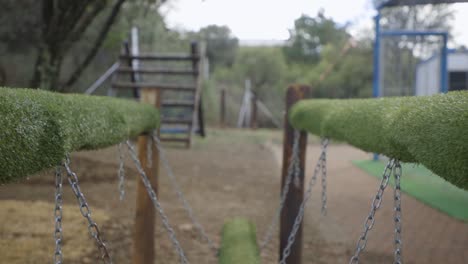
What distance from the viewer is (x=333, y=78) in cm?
1997

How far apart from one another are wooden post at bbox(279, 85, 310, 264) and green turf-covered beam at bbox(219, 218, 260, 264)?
28cm

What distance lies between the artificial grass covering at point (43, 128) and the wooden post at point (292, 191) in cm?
208

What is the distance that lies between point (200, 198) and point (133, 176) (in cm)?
118

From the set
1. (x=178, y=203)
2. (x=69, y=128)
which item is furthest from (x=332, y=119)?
(x=178, y=203)

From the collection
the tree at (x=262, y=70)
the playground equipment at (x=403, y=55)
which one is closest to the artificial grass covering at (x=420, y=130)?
the playground equipment at (x=403, y=55)

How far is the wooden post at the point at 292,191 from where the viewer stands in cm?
405

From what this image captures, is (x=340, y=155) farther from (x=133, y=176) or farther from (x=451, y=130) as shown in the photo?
(x=451, y=130)

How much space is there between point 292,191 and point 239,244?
0.63 m

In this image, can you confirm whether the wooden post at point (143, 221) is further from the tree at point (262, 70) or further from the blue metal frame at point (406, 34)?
the tree at point (262, 70)

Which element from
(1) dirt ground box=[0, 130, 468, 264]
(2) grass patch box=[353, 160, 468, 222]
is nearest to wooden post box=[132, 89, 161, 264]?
(1) dirt ground box=[0, 130, 468, 264]

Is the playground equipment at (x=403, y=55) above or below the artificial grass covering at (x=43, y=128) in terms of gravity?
above

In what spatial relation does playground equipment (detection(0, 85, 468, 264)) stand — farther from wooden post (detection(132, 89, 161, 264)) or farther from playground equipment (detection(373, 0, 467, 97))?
playground equipment (detection(373, 0, 467, 97))

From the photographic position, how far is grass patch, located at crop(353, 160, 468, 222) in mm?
5688

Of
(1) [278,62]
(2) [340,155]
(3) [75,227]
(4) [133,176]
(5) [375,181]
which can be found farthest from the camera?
(1) [278,62]
